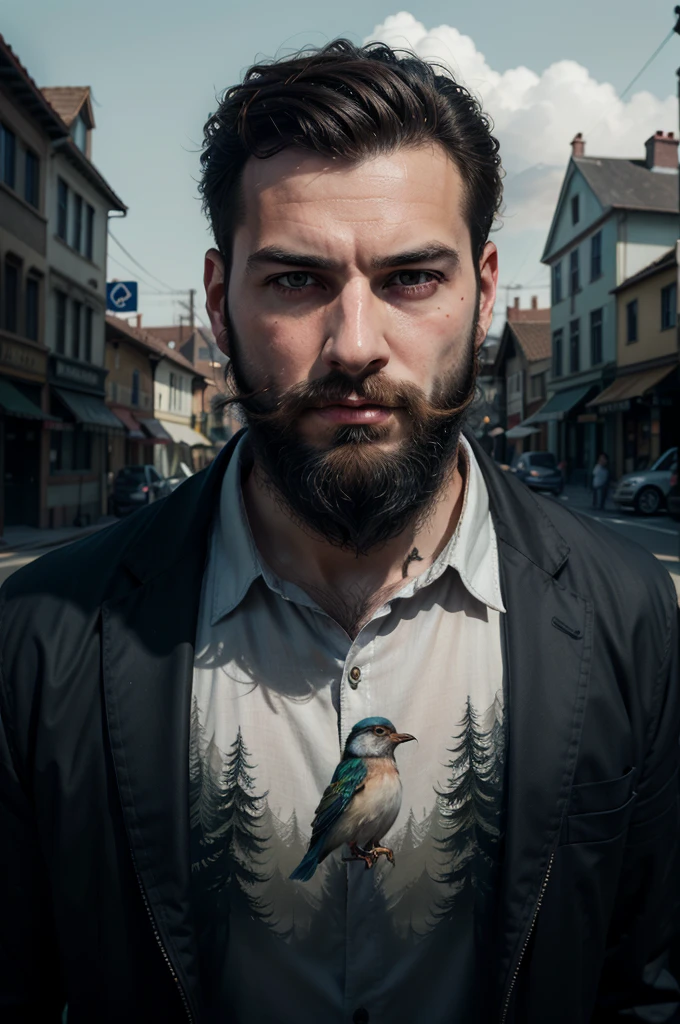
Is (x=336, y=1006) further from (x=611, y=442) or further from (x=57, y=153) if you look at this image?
(x=611, y=442)

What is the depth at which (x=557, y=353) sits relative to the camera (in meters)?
40.6

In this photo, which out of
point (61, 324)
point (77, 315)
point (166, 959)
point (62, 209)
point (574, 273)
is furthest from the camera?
point (574, 273)

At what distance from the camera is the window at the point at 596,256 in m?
35.1

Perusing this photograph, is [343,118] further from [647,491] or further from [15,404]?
[647,491]

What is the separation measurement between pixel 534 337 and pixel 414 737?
162 ft

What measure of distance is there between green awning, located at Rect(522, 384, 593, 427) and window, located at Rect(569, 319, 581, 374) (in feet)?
3.04

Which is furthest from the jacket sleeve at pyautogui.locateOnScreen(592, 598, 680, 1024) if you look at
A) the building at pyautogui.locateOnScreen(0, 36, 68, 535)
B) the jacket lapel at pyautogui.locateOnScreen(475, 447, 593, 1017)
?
the building at pyautogui.locateOnScreen(0, 36, 68, 535)

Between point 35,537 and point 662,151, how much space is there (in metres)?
29.8

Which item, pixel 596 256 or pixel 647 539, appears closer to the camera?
pixel 647 539

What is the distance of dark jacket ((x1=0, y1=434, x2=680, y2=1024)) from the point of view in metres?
1.69

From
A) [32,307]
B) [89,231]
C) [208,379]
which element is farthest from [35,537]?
[89,231]

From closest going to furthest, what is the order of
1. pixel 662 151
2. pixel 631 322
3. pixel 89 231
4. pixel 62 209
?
pixel 62 209 < pixel 89 231 < pixel 631 322 < pixel 662 151

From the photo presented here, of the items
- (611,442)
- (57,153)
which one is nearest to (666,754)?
(57,153)

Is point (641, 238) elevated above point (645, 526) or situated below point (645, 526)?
above
